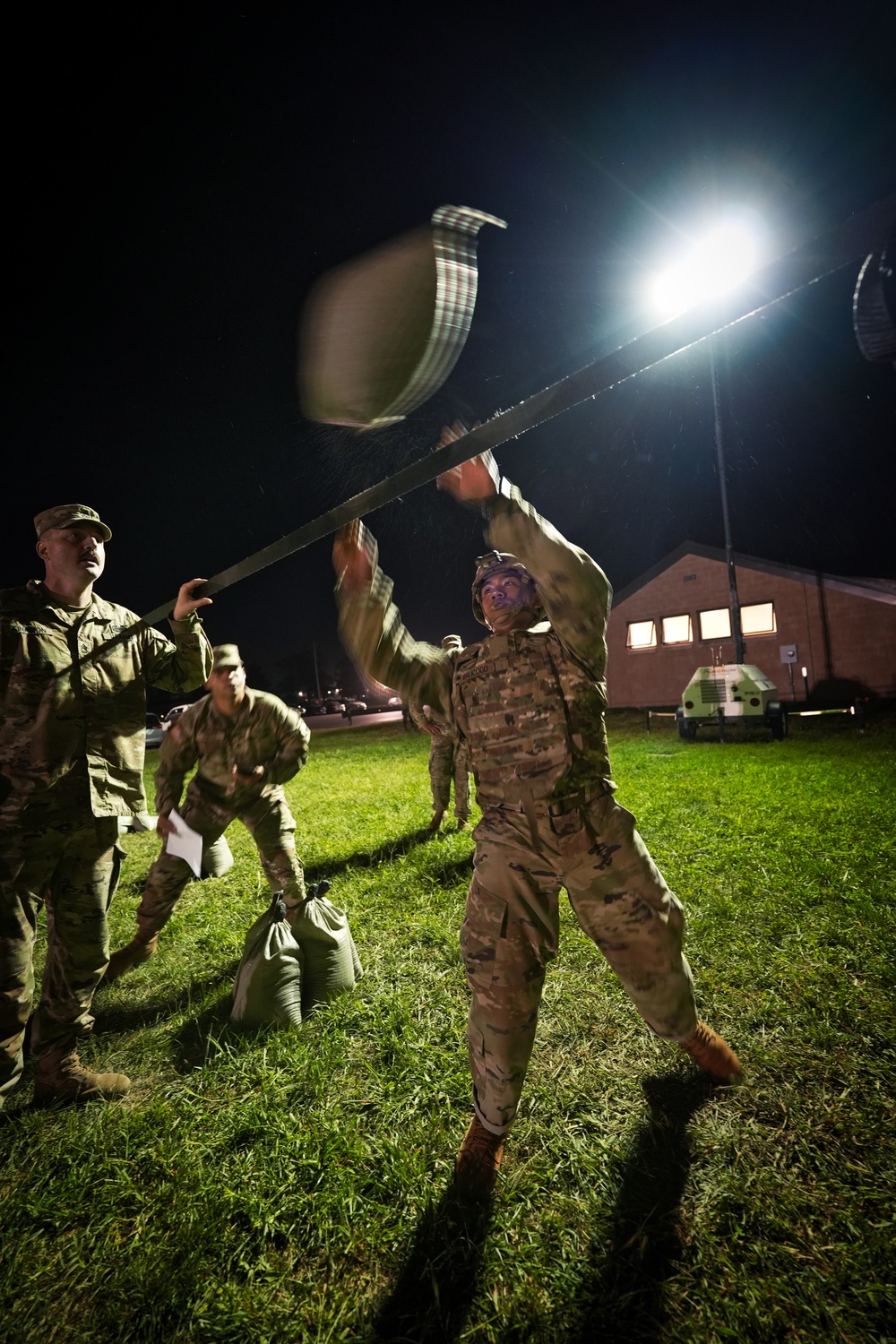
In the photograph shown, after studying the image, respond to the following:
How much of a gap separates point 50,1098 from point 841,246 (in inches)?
187

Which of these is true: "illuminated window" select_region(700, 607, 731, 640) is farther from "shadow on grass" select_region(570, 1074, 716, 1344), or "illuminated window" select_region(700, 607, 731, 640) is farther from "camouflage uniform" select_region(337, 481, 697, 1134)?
"shadow on grass" select_region(570, 1074, 716, 1344)

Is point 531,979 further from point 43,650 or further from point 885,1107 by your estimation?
point 43,650

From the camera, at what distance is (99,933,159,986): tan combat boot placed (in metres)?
4.07

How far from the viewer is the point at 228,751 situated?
443 cm

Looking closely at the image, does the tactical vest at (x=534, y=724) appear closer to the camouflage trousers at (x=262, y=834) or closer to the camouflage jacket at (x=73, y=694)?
the camouflage jacket at (x=73, y=694)

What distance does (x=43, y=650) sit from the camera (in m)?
2.95

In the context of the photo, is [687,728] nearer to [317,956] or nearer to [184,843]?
[317,956]

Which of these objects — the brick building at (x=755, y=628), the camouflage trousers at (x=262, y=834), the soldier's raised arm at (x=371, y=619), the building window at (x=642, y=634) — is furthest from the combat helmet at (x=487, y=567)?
the building window at (x=642, y=634)

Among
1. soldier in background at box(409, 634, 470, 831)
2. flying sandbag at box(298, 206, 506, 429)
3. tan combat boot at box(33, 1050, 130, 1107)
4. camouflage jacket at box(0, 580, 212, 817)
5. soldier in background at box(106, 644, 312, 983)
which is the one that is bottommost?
tan combat boot at box(33, 1050, 130, 1107)

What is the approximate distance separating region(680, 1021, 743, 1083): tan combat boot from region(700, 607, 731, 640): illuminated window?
21467 mm

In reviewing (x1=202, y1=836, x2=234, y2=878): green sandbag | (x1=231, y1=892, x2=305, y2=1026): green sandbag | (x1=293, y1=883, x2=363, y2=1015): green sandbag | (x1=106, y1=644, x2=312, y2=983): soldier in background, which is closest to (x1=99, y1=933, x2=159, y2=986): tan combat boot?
(x1=106, y1=644, x2=312, y2=983): soldier in background

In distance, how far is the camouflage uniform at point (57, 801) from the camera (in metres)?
2.70

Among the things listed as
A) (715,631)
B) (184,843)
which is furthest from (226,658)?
(715,631)

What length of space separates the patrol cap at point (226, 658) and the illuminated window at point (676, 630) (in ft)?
70.5
